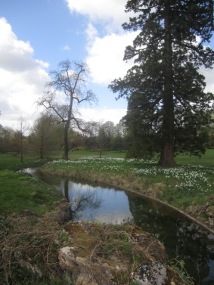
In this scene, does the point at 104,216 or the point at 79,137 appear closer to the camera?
the point at 104,216

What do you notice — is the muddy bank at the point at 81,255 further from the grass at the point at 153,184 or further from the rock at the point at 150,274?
the grass at the point at 153,184

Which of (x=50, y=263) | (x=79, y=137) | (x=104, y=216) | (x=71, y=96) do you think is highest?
(x=71, y=96)

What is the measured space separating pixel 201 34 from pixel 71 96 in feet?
91.1

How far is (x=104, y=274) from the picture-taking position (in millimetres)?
6062

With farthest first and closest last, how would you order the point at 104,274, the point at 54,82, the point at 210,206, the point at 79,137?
the point at 79,137, the point at 54,82, the point at 210,206, the point at 104,274

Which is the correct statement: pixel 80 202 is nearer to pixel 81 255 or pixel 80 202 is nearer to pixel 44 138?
pixel 81 255

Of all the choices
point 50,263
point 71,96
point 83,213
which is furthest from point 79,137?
point 50,263

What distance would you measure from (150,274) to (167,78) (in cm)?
2242

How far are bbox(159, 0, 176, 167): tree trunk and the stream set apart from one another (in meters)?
5.61

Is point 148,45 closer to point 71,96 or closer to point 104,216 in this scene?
point 104,216

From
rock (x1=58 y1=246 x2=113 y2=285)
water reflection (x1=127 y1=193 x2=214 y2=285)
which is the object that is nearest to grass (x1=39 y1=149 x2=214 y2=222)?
water reflection (x1=127 y1=193 x2=214 y2=285)

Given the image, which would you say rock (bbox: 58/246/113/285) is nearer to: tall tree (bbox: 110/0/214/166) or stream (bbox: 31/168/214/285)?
stream (bbox: 31/168/214/285)

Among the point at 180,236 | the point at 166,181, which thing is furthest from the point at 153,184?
the point at 180,236

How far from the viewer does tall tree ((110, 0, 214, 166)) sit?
26.6 meters
